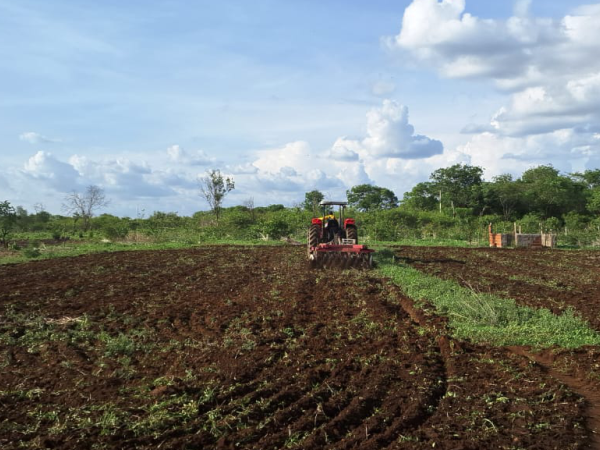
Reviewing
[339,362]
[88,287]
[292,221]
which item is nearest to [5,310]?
[88,287]

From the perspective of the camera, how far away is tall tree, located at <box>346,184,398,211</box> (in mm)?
60344

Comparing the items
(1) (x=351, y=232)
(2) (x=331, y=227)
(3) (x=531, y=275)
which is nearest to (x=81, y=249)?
(2) (x=331, y=227)

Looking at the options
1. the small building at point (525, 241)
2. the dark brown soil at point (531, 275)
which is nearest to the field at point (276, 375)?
the dark brown soil at point (531, 275)

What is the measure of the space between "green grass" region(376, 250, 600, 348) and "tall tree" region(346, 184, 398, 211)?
4934 centimetres

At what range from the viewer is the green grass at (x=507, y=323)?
7828mm

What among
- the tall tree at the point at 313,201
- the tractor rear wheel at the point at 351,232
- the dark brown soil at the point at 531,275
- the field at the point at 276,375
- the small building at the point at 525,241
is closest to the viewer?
the field at the point at 276,375

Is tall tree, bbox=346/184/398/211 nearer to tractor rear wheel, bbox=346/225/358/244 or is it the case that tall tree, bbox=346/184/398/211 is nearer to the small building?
the small building

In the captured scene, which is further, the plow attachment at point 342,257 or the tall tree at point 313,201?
the tall tree at point 313,201

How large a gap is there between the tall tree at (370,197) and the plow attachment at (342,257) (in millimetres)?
43866

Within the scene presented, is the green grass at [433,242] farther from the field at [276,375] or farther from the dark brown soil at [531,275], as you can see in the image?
the field at [276,375]

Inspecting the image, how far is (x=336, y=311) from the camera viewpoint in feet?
32.5

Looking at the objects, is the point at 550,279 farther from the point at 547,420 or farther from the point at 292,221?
the point at 292,221

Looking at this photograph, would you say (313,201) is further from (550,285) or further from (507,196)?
(550,285)

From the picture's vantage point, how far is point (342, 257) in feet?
54.2
